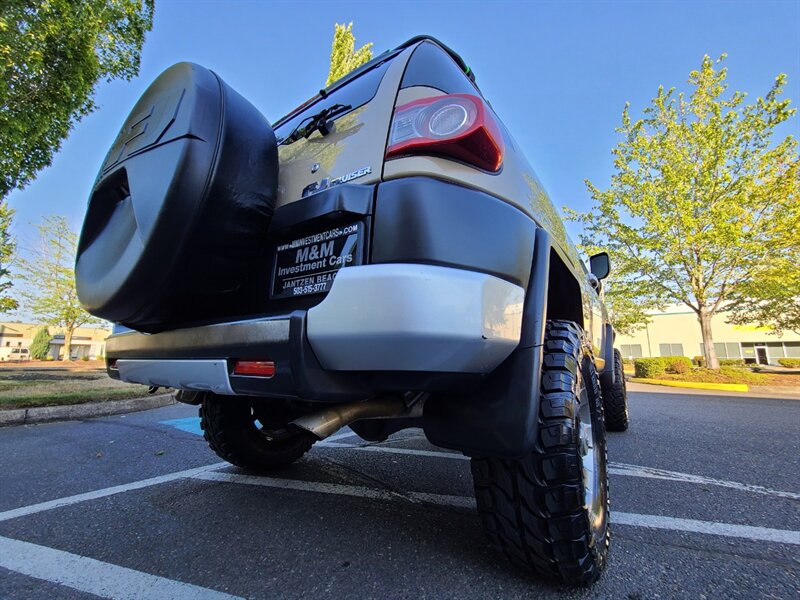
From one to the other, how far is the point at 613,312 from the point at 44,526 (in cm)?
1965

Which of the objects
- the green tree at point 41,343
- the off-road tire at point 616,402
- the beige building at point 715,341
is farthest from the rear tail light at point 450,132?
the beige building at point 715,341

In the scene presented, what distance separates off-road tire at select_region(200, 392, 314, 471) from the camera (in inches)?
91.0

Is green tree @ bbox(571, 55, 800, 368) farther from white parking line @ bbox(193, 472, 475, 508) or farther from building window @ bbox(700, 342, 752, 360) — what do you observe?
building window @ bbox(700, 342, 752, 360)

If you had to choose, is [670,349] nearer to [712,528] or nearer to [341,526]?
[712,528]

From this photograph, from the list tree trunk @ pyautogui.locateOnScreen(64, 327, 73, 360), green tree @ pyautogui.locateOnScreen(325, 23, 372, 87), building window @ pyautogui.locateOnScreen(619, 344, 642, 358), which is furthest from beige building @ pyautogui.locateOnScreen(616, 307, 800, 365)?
tree trunk @ pyautogui.locateOnScreen(64, 327, 73, 360)

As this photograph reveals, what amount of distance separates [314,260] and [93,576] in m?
1.35

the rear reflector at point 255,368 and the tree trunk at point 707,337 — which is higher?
the tree trunk at point 707,337

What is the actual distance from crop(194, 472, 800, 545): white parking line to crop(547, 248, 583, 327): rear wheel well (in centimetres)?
101

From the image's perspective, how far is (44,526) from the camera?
1.79 meters

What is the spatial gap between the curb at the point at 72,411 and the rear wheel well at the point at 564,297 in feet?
18.0

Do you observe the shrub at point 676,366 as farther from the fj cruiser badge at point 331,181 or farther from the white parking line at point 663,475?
the fj cruiser badge at point 331,181

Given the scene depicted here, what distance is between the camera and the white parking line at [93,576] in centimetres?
127

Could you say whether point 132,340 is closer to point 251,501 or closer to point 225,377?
point 225,377

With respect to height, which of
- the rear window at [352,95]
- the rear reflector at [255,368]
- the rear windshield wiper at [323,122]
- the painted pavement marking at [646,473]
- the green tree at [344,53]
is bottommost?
the painted pavement marking at [646,473]
